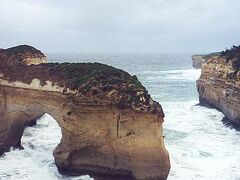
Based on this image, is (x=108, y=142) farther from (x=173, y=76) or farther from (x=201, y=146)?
(x=173, y=76)

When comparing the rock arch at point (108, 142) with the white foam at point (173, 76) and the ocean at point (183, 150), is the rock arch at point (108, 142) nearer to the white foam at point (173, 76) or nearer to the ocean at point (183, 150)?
the ocean at point (183, 150)

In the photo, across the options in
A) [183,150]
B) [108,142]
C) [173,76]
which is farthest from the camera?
[173,76]

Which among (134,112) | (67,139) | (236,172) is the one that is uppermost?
(134,112)

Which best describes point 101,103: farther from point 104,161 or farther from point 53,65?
point 53,65

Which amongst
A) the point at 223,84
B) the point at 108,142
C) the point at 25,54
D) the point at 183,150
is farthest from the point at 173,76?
the point at 108,142

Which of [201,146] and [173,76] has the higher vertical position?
[173,76]

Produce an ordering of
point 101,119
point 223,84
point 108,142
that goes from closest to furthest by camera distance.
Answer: point 108,142 → point 101,119 → point 223,84

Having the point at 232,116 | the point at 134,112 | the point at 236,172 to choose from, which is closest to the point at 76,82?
the point at 134,112
